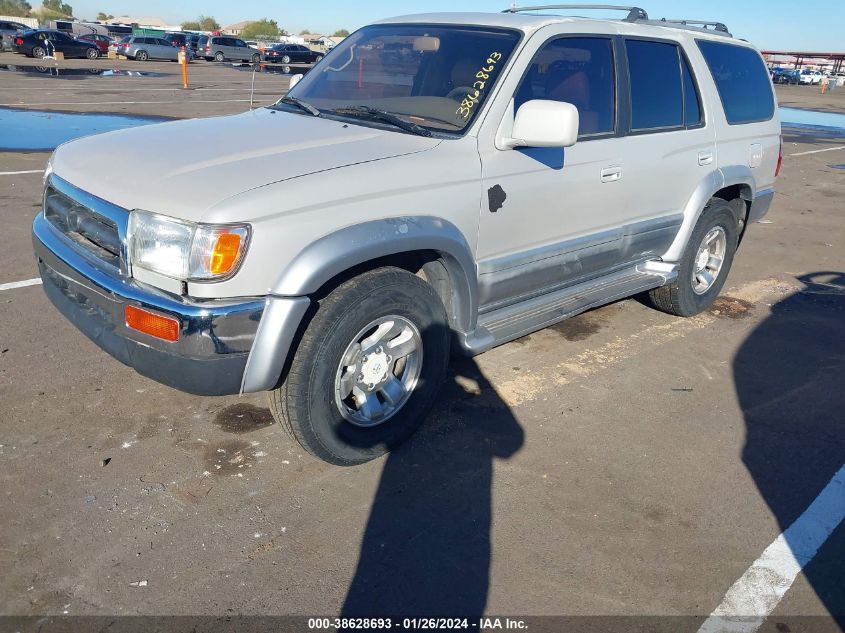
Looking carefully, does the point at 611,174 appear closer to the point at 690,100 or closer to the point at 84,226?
the point at 690,100

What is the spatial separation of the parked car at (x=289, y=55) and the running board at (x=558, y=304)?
3750 centimetres

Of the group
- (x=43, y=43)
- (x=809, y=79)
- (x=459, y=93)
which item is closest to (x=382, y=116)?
(x=459, y=93)

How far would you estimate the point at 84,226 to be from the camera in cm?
333

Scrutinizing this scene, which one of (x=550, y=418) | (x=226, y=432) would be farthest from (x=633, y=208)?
(x=226, y=432)

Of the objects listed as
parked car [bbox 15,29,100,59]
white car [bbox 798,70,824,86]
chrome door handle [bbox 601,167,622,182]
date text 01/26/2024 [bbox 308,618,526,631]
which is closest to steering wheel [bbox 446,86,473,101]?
chrome door handle [bbox 601,167,622,182]

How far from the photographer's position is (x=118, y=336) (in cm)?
303

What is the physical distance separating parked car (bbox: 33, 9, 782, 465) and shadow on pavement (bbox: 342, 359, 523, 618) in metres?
0.21

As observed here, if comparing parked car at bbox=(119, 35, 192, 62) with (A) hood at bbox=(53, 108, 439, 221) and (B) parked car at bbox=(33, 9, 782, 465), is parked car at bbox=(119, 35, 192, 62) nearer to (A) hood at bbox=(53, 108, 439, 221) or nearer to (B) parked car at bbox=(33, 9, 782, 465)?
(B) parked car at bbox=(33, 9, 782, 465)

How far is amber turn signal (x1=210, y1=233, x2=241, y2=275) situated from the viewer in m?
2.81

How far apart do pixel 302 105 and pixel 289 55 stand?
38893mm

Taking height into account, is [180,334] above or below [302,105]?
below

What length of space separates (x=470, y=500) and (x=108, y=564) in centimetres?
149

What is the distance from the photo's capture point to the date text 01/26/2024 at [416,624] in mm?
2580

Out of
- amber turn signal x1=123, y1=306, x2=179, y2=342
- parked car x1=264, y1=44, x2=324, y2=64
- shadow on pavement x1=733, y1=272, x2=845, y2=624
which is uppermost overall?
amber turn signal x1=123, y1=306, x2=179, y2=342
